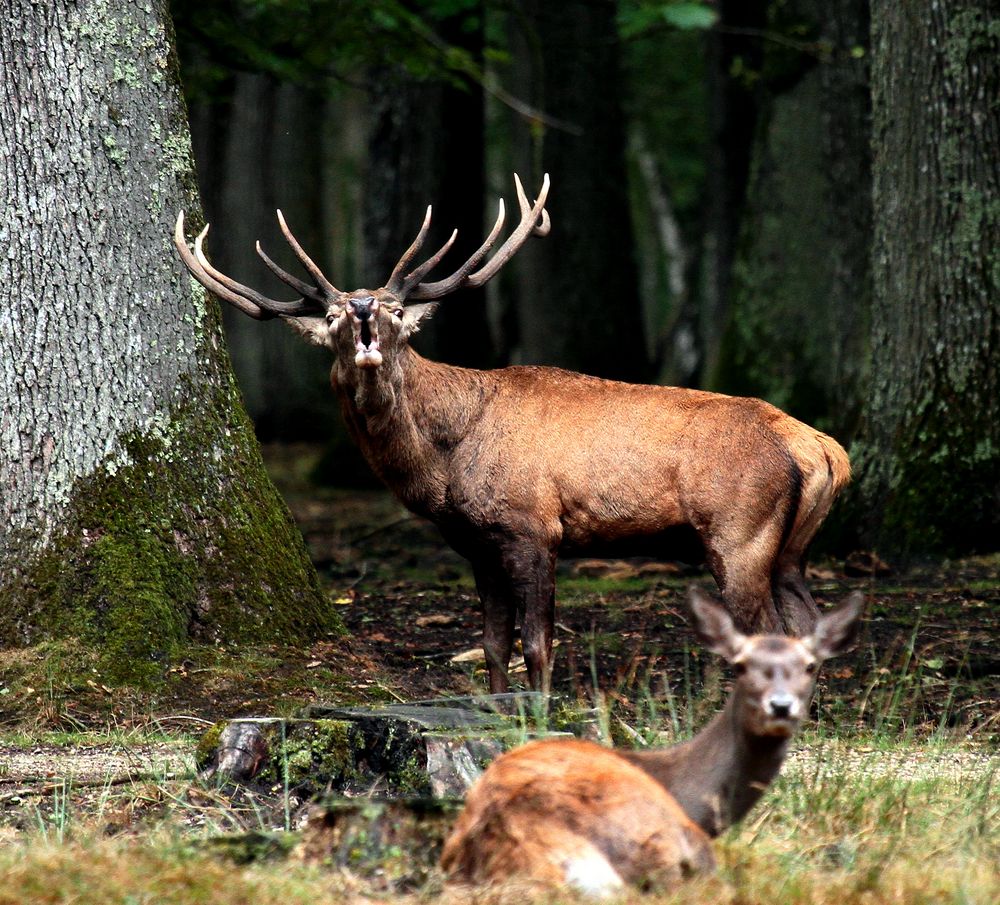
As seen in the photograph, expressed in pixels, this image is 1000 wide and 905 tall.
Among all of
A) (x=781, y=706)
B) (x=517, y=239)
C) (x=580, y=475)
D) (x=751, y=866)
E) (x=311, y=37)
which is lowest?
(x=751, y=866)

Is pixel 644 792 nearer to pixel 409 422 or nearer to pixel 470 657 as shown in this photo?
pixel 409 422

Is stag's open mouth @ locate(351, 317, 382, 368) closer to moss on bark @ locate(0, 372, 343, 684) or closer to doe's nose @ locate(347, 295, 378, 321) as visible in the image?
doe's nose @ locate(347, 295, 378, 321)

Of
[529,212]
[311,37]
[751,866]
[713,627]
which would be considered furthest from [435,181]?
[751,866]

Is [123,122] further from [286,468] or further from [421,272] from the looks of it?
[286,468]

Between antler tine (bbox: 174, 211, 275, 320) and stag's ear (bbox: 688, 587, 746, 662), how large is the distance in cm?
387

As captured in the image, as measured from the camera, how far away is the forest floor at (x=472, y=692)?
455 cm

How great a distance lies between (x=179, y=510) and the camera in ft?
26.3

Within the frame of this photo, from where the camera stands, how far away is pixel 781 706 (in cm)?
454

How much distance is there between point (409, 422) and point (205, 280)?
3.98 feet

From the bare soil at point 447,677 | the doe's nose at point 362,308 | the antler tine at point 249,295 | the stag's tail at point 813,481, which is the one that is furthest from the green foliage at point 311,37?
the stag's tail at point 813,481

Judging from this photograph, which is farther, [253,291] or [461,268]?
[461,268]

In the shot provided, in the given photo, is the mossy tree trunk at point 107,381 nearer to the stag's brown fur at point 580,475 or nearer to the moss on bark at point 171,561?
the moss on bark at point 171,561

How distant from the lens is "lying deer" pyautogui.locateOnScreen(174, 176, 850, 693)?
24.9ft

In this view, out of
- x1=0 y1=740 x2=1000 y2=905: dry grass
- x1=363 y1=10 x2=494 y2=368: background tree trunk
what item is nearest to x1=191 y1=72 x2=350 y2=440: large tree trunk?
x1=363 y1=10 x2=494 y2=368: background tree trunk
